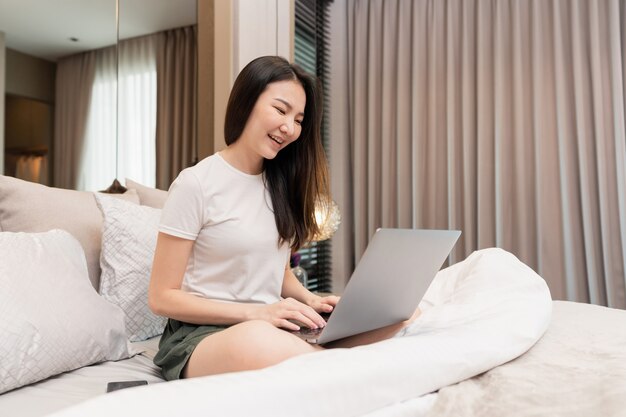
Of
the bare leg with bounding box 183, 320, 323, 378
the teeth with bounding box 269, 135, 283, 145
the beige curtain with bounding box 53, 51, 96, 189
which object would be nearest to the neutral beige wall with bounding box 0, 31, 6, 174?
the beige curtain with bounding box 53, 51, 96, 189

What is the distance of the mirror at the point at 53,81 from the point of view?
1635mm

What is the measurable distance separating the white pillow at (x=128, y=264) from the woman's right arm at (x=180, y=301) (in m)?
0.32

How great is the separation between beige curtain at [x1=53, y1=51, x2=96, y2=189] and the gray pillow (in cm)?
28

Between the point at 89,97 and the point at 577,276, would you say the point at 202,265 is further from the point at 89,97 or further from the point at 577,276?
the point at 577,276

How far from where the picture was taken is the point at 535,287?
1.30 meters

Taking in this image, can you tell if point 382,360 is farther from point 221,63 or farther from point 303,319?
point 221,63

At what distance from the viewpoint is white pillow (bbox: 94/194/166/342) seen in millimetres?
1459

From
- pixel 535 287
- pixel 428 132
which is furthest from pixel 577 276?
pixel 535 287

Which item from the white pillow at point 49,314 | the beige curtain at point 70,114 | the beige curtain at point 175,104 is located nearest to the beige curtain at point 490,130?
the beige curtain at point 175,104

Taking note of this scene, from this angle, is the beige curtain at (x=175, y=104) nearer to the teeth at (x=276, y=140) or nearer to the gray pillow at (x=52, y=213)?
the gray pillow at (x=52, y=213)

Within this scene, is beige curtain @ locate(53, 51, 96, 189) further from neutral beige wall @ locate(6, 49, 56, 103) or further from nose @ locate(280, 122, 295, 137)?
nose @ locate(280, 122, 295, 137)

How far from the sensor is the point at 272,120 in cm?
131

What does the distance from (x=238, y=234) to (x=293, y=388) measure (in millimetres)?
653

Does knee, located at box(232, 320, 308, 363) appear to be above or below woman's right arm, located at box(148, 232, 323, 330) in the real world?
below
